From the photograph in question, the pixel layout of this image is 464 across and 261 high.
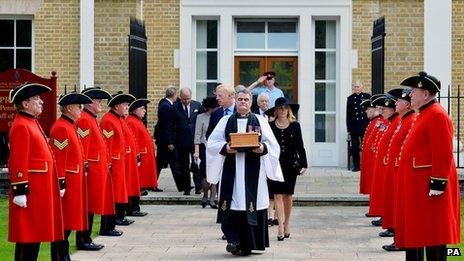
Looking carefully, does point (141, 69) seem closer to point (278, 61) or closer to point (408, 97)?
point (278, 61)

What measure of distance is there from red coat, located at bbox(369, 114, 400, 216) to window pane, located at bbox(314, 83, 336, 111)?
892cm

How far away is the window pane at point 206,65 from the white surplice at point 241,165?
1105cm

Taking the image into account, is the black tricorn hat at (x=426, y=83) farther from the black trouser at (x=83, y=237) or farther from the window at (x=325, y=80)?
the window at (x=325, y=80)

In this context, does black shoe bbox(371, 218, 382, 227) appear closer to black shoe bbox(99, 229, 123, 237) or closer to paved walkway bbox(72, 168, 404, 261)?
paved walkway bbox(72, 168, 404, 261)

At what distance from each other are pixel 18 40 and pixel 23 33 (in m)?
0.18

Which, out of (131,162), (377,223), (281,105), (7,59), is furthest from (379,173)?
(7,59)

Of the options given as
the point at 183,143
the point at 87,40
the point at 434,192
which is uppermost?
the point at 87,40

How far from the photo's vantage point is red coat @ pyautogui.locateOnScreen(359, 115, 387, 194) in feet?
53.5

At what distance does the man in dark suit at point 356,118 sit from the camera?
2286 centimetres

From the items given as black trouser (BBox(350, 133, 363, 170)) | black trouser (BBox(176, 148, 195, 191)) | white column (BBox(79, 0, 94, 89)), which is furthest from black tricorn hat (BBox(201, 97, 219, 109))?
white column (BBox(79, 0, 94, 89))

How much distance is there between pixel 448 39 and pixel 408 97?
10.9 meters

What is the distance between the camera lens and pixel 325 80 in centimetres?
2436

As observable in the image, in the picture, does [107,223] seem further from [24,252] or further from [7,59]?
[7,59]

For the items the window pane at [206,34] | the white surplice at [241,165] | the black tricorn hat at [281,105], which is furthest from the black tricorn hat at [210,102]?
the window pane at [206,34]
